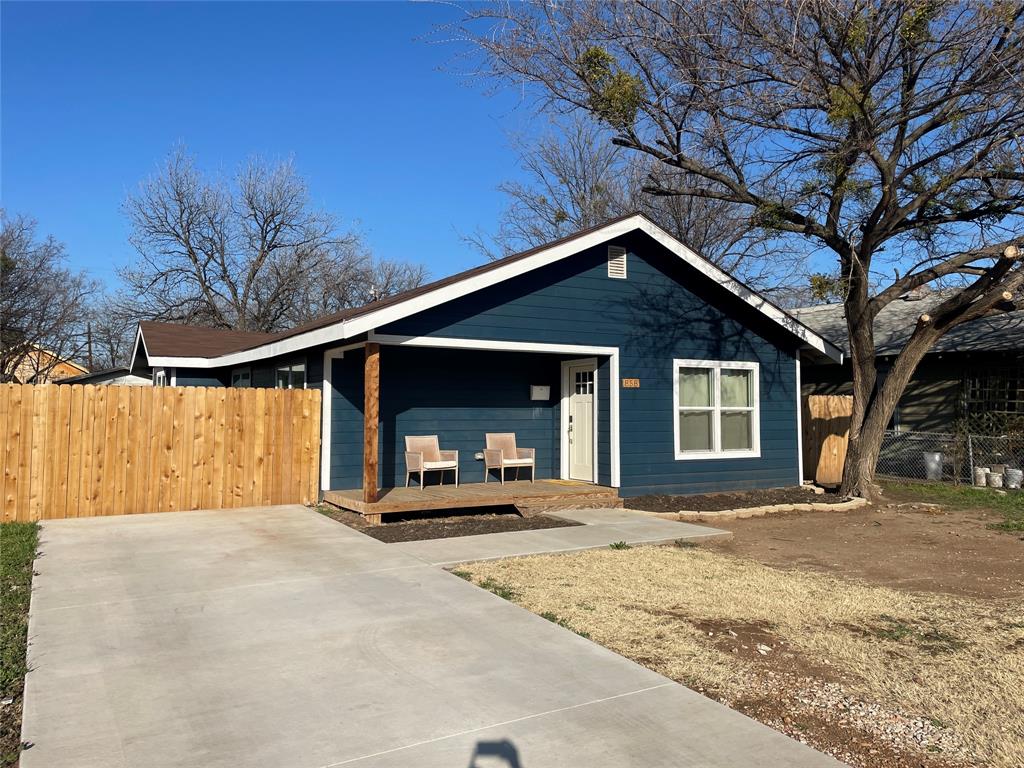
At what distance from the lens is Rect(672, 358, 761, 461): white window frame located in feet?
40.2

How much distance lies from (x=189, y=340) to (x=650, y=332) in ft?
36.7

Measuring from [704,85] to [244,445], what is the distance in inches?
332

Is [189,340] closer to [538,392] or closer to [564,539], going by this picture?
[538,392]

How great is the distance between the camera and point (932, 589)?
648 centimetres

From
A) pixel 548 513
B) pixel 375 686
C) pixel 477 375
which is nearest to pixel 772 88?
pixel 477 375

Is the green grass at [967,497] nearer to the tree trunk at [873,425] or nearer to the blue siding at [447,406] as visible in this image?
the tree trunk at [873,425]

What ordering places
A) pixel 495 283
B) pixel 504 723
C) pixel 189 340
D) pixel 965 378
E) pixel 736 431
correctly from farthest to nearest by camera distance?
pixel 189 340 → pixel 965 378 → pixel 736 431 → pixel 495 283 → pixel 504 723

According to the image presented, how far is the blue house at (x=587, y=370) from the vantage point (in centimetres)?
1077

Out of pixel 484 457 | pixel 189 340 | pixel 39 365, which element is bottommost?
pixel 484 457

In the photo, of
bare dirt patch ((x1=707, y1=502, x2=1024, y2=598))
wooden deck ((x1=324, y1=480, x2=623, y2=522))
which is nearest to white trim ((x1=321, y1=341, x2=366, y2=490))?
wooden deck ((x1=324, y1=480, x2=623, y2=522))

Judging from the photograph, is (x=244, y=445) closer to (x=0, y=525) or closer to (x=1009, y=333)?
(x=0, y=525)

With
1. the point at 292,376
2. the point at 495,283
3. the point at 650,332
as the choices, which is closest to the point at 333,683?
the point at 495,283

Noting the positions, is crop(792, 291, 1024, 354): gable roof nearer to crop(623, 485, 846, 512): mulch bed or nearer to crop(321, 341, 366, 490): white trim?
crop(623, 485, 846, 512): mulch bed

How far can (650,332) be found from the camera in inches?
476
